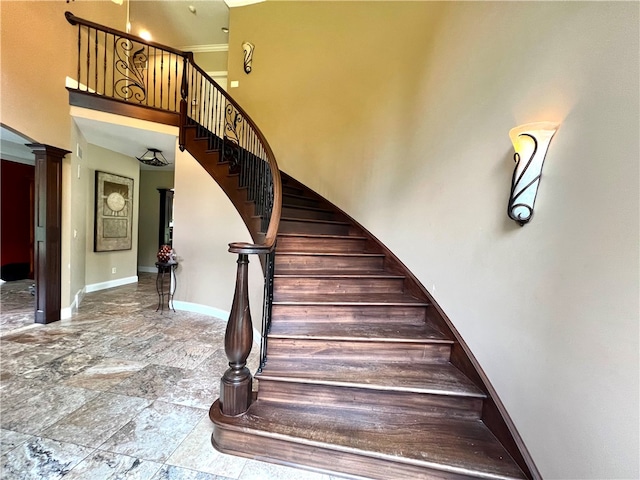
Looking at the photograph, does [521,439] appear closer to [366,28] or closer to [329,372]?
[329,372]

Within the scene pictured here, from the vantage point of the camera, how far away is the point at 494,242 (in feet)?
5.02

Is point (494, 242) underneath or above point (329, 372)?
above

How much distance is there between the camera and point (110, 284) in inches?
206

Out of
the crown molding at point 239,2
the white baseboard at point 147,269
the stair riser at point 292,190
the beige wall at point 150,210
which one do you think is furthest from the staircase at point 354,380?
the white baseboard at point 147,269

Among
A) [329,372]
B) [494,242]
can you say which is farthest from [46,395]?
[494,242]

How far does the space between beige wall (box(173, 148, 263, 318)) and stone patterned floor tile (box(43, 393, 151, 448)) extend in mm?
1862

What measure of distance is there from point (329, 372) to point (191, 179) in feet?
11.0

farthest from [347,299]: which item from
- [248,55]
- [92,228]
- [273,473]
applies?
[92,228]

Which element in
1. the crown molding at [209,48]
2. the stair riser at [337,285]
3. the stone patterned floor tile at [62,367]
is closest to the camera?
the stone patterned floor tile at [62,367]

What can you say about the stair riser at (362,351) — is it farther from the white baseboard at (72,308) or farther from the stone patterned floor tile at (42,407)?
the white baseboard at (72,308)

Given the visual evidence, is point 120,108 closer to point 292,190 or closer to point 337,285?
point 292,190

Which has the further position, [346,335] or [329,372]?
[346,335]

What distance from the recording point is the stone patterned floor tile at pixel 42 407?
162 centimetres

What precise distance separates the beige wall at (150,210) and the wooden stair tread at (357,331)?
245 inches
